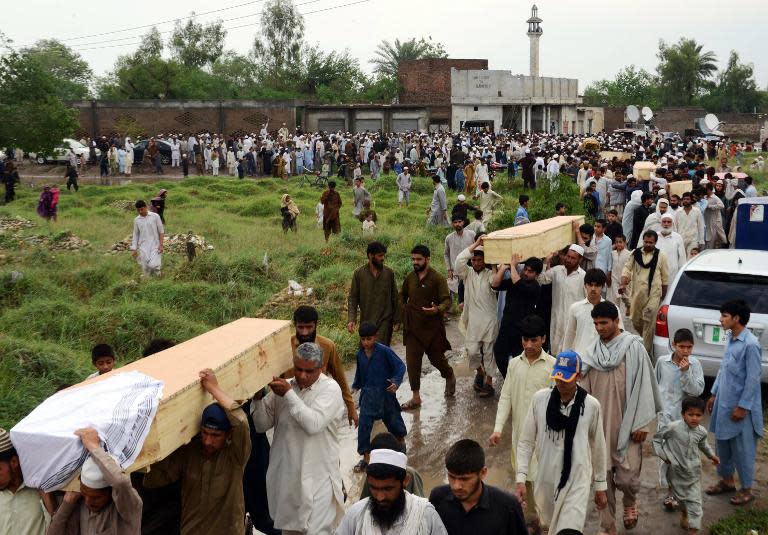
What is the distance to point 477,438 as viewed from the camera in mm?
7820

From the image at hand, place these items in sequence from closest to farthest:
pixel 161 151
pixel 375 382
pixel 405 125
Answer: pixel 375 382 < pixel 161 151 < pixel 405 125

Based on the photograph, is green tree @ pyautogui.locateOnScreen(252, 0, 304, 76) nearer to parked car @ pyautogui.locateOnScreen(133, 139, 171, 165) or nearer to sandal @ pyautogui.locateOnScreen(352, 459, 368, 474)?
parked car @ pyautogui.locateOnScreen(133, 139, 171, 165)

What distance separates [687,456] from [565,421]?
1356 mm

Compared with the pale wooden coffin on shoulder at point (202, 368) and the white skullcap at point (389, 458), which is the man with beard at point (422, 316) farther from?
the white skullcap at point (389, 458)

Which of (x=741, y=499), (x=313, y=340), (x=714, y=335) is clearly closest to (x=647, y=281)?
(x=714, y=335)

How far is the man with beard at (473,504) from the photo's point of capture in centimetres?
385

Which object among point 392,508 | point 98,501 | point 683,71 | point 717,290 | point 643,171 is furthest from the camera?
point 683,71

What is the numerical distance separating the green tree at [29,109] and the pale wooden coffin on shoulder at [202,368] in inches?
904

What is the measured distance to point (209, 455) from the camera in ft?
15.0

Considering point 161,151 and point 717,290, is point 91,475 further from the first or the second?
point 161,151

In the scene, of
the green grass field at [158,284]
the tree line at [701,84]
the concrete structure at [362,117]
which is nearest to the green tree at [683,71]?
the tree line at [701,84]

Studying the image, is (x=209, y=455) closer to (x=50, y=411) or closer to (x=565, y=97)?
(x=50, y=411)

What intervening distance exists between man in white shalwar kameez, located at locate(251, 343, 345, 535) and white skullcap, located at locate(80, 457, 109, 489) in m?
1.34

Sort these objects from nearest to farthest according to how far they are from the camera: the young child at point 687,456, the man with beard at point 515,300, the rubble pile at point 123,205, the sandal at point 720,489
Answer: the young child at point 687,456, the sandal at point 720,489, the man with beard at point 515,300, the rubble pile at point 123,205
